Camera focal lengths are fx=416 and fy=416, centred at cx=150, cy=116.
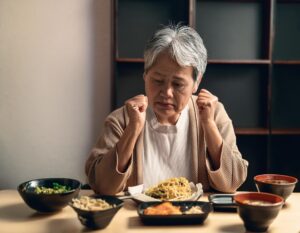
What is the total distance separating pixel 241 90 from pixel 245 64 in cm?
23

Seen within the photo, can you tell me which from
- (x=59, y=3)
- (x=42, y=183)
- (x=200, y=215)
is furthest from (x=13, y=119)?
(x=200, y=215)

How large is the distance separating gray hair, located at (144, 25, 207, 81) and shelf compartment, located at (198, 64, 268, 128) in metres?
1.41

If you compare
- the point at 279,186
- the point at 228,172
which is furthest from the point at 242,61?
the point at 279,186

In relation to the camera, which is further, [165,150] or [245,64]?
[245,64]

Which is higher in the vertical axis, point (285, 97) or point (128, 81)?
point (128, 81)

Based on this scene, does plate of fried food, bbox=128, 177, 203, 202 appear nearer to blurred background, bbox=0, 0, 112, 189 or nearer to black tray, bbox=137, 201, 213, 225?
black tray, bbox=137, 201, 213, 225

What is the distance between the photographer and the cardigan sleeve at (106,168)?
5.86ft

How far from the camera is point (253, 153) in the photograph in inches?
136

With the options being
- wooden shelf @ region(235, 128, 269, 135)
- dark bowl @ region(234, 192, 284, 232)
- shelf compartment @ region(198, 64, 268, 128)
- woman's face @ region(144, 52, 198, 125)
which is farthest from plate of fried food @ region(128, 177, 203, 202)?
Answer: shelf compartment @ region(198, 64, 268, 128)

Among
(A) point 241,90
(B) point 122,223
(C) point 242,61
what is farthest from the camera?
(A) point 241,90

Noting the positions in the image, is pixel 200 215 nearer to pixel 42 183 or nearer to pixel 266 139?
pixel 42 183

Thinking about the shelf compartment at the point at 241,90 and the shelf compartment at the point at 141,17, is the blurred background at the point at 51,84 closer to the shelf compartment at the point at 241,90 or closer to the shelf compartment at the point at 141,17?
the shelf compartment at the point at 141,17

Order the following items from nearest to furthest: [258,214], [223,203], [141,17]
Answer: [258,214] < [223,203] < [141,17]

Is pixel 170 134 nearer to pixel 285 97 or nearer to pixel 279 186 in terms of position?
pixel 279 186
